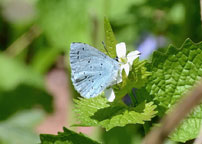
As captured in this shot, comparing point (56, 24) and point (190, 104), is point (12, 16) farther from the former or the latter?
point (190, 104)

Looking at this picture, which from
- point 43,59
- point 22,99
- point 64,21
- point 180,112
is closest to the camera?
point 180,112

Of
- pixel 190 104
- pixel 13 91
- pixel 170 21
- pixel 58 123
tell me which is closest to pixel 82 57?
pixel 190 104

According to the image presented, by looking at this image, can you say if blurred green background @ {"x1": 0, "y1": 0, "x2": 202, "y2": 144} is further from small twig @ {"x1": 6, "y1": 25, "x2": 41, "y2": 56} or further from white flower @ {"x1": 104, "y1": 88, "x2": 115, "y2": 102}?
white flower @ {"x1": 104, "y1": 88, "x2": 115, "y2": 102}

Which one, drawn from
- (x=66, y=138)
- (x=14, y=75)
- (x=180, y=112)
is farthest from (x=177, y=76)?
(x=14, y=75)

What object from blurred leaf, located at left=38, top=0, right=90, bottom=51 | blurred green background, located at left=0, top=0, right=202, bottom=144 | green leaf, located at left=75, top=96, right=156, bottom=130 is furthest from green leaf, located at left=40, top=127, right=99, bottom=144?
blurred leaf, located at left=38, top=0, right=90, bottom=51

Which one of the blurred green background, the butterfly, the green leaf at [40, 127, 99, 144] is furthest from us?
the blurred green background

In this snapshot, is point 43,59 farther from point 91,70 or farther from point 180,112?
point 180,112

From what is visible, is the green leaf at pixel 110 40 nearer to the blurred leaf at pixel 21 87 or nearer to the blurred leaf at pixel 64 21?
the blurred leaf at pixel 64 21

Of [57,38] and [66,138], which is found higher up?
[57,38]
